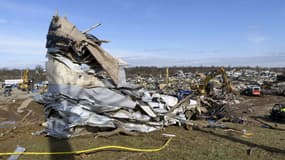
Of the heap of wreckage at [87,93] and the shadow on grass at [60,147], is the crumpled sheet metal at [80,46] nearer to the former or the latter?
the heap of wreckage at [87,93]

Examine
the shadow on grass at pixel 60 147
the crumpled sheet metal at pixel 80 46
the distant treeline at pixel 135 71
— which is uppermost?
the crumpled sheet metal at pixel 80 46

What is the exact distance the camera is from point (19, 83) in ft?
112

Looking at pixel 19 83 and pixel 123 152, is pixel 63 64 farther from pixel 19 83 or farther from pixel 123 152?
pixel 19 83

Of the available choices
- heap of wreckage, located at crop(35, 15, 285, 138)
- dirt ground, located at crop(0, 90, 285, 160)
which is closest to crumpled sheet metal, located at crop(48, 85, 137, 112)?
heap of wreckage, located at crop(35, 15, 285, 138)

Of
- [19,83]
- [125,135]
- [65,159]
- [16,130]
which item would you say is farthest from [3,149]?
[19,83]

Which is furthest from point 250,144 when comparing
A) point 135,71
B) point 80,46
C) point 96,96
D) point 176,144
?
point 135,71

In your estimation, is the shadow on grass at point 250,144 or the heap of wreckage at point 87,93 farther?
the heap of wreckage at point 87,93

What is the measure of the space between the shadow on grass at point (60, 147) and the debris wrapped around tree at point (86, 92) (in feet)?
1.05

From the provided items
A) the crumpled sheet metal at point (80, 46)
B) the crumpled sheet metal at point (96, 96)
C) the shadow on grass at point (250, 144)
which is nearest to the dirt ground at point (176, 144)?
the shadow on grass at point (250, 144)

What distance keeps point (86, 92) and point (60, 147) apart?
84.9 inches

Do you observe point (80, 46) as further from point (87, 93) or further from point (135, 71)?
point (135, 71)

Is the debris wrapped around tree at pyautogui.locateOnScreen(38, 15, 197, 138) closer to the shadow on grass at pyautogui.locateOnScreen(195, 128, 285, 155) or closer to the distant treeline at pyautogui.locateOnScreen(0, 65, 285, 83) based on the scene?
the shadow on grass at pyautogui.locateOnScreen(195, 128, 285, 155)

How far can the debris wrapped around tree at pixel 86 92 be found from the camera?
8.32 m

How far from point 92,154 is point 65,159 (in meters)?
0.64
